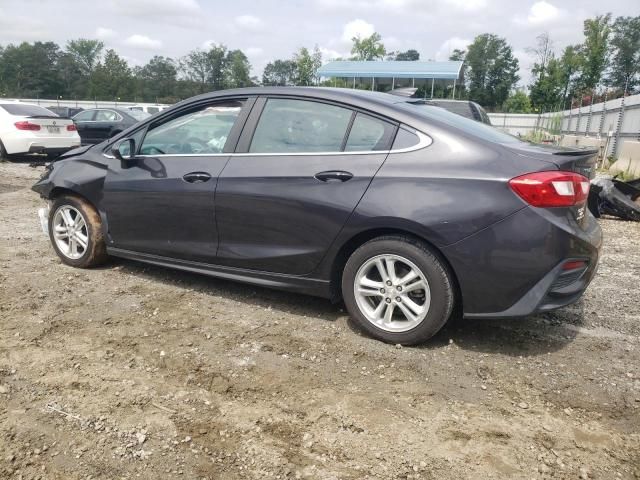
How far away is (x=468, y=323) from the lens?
3.70 m

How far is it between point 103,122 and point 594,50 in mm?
48459

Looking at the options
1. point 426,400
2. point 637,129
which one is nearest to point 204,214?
point 426,400

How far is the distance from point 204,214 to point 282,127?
862mm

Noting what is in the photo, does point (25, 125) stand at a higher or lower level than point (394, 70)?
lower

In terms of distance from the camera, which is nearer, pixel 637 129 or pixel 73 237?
pixel 73 237

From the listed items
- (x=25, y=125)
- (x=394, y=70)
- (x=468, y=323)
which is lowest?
(x=468, y=323)

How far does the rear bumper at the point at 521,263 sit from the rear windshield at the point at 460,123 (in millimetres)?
626

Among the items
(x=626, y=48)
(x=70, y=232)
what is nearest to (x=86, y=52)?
(x=626, y=48)

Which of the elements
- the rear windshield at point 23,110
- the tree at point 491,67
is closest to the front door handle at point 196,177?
the rear windshield at point 23,110

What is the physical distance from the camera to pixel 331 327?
362 centimetres

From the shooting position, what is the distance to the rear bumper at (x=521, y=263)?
9.52 ft

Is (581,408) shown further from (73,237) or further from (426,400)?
(73,237)

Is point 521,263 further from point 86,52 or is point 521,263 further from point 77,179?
point 86,52

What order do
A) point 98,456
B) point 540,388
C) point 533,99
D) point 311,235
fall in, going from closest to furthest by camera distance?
point 98,456 → point 540,388 → point 311,235 → point 533,99
